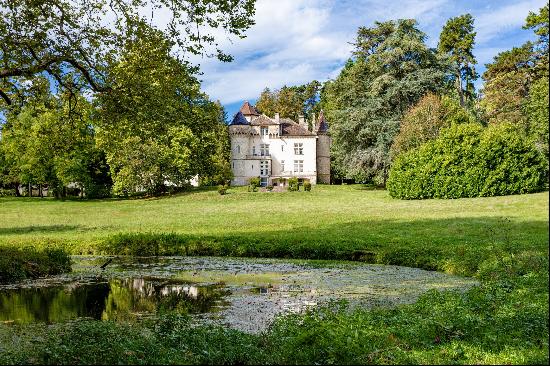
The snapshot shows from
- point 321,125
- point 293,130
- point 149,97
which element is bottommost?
point 149,97

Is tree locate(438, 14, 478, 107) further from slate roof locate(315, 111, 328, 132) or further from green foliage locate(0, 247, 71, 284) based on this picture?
green foliage locate(0, 247, 71, 284)

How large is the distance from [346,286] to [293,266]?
4249 millimetres

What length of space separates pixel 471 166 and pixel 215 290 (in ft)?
111

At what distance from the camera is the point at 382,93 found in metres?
57.9

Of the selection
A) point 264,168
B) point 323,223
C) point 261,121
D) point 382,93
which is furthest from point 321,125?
point 323,223

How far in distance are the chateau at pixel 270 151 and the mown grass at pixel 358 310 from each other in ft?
140

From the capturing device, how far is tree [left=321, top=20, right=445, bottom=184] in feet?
180

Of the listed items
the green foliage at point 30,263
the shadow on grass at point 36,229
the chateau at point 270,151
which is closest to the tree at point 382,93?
the chateau at point 270,151

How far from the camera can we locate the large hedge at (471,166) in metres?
40.4

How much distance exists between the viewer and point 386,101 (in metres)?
56.7

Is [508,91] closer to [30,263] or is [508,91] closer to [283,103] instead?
[30,263]

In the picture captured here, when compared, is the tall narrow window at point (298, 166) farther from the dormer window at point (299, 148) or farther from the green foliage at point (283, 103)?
the green foliage at point (283, 103)

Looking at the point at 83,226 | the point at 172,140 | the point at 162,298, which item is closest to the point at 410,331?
the point at 162,298

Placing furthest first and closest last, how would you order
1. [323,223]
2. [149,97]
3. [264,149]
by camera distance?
[264,149] → [323,223] → [149,97]
